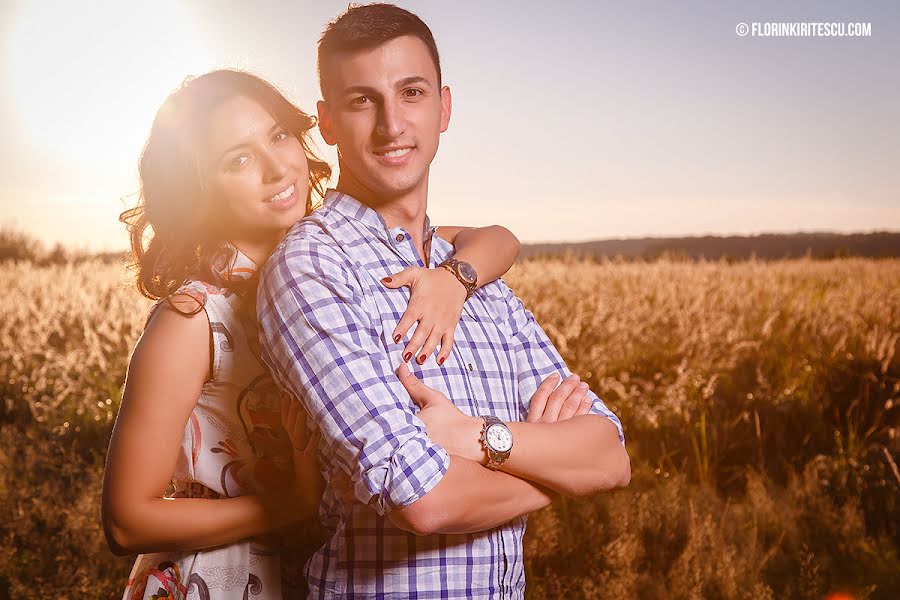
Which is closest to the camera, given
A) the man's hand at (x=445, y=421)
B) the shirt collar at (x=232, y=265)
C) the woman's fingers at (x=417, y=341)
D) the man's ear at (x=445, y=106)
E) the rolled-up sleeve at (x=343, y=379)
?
the rolled-up sleeve at (x=343, y=379)

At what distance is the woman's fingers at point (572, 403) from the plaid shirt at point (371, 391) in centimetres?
8

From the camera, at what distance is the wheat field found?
362 centimetres

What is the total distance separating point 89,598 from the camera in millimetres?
3682

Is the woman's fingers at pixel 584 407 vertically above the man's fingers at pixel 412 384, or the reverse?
the man's fingers at pixel 412 384

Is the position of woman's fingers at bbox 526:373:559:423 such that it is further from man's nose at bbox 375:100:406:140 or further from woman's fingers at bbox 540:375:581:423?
man's nose at bbox 375:100:406:140

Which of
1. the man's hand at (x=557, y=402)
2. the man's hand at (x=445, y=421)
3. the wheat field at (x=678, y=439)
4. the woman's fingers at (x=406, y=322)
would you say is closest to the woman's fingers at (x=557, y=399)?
the man's hand at (x=557, y=402)

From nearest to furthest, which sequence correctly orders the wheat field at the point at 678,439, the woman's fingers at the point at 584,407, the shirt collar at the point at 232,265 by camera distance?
the shirt collar at the point at 232,265 < the woman's fingers at the point at 584,407 < the wheat field at the point at 678,439

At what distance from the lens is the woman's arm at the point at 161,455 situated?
1.73m

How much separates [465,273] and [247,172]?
2.00 feet

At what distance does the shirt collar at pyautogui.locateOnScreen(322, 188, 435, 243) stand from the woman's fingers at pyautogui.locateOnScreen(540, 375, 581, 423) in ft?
1.90

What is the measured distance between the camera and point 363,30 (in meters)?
2.08

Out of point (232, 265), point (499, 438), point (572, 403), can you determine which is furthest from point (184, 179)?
point (572, 403)

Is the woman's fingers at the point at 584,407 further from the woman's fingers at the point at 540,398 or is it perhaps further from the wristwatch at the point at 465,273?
the wristwatch at the point at 465,273

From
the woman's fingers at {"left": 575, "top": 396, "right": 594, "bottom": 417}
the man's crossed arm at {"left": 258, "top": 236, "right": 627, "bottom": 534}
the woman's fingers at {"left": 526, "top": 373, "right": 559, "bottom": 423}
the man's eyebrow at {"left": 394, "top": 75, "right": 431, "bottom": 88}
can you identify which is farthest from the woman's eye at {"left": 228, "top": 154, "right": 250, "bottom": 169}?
the woman's fingers at {"left": 575, "top": 396, "right": 594, "bottom": 417}
